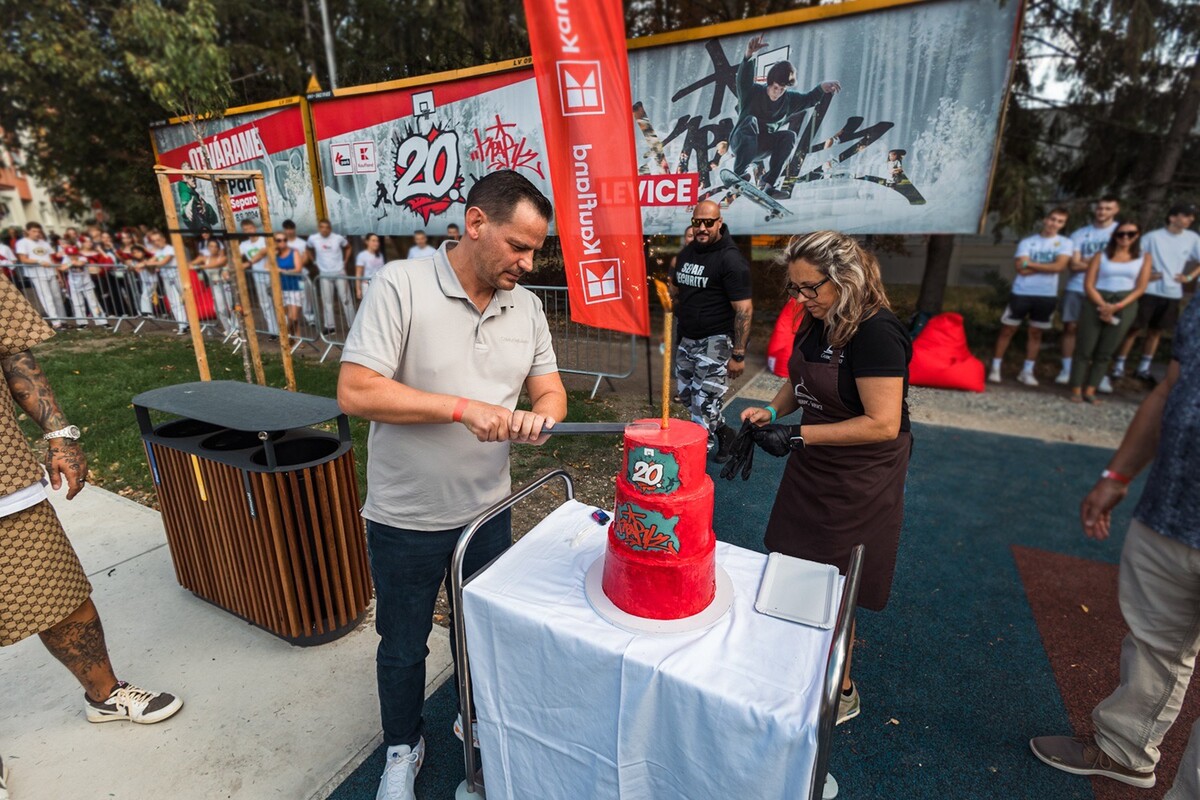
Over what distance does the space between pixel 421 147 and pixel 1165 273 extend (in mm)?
9113

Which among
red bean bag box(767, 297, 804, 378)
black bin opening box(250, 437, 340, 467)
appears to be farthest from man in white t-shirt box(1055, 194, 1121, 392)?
black bin opening box(250, 437, 340, 467)

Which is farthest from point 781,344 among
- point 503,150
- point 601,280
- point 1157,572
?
point 1157,572

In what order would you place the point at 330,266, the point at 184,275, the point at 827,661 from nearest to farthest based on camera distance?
the point at 827,661
the point at 184,275
the point at 330,266

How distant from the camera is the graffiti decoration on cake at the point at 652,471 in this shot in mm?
1437

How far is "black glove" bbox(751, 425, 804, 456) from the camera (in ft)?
7.04

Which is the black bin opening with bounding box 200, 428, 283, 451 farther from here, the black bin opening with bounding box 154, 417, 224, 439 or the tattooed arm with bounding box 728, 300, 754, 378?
the tattooed arm with bounding box 728, 300, 754, 378

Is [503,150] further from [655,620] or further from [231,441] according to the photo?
[655,620]

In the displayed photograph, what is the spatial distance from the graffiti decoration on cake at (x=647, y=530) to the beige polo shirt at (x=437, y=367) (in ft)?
2.12

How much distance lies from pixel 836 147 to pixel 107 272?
42.7 feet

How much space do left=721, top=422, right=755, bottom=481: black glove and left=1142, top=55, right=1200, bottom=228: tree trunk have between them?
8.71 m

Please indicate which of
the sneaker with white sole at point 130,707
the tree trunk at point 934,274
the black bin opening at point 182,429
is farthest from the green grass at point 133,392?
the tree trunk at point 934,274

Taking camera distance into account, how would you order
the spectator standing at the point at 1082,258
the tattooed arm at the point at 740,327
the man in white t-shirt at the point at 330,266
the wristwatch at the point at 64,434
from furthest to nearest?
the man in white t-shirt at the point at 330,266 → the spectator standing at the point at 1082,258 → the tattooed arm at the point at 740,327 → the wristwatch at the point at 64,434

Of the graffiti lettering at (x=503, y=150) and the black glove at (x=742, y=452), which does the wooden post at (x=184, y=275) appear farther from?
the black glove at (x=742, y=452)

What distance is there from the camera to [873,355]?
2.03 metres
